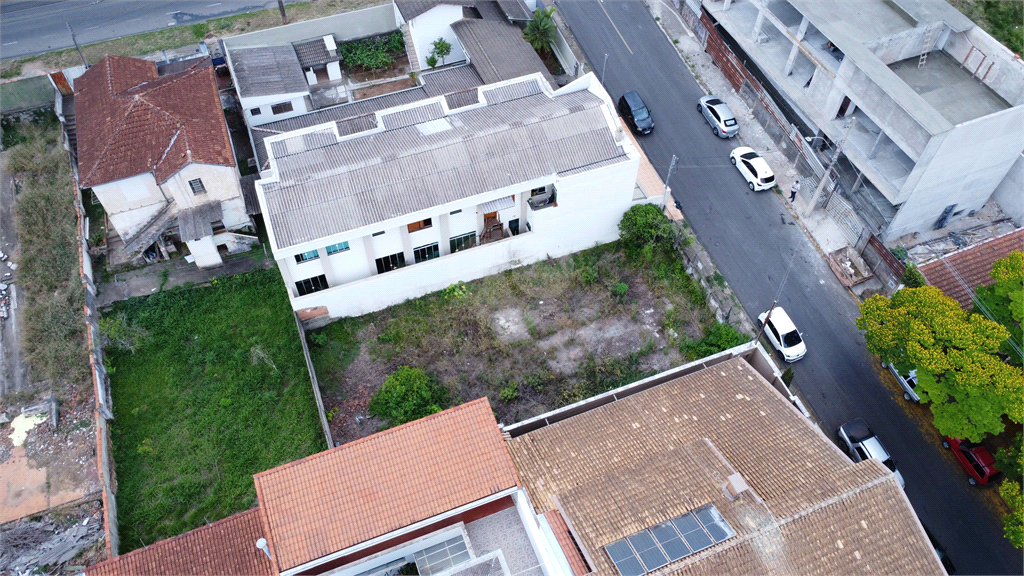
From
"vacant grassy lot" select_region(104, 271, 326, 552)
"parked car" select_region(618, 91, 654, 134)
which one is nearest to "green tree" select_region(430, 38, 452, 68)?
"parked car" select_region(618, 91, 654, 134)

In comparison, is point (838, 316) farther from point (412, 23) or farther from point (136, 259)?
point (136, 259)

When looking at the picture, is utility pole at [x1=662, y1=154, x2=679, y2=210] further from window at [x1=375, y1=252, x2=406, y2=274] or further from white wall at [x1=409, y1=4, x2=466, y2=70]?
white wall at [x1=409, y1=4, x2=466, y2=70]

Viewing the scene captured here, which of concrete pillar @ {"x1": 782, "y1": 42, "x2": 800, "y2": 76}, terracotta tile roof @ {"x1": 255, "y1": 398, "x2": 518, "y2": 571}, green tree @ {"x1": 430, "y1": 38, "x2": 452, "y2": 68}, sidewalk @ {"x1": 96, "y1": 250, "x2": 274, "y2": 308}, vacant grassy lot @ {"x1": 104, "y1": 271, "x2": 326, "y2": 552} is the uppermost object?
concrete pillar @ {"x1": 782, "y1": 42, "x2": 800, "y2": 76}

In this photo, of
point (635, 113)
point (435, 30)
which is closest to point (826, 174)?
point (635, 113)

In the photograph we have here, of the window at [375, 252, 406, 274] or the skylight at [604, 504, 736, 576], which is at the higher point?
the skylight at [604, 504, 736, 576]

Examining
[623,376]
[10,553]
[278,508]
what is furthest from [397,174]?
[10,553]

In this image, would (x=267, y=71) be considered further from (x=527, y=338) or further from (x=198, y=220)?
(x=527, y=338)

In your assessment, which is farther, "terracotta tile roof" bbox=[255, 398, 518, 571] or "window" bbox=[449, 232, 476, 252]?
"window" bbox=[449, 232, 476, 252]
